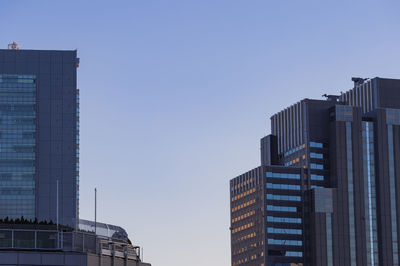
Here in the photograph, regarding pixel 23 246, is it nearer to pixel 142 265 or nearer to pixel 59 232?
pixel 59 232

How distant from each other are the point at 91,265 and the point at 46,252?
411 centimetres

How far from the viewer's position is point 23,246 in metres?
72.5

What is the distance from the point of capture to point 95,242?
76.4 meters

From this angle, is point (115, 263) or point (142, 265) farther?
point (142, 265)

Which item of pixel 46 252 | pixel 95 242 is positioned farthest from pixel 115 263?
pixel 46 252

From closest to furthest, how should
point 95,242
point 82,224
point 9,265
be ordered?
point 9,265 → point 95,242 → point 82,224

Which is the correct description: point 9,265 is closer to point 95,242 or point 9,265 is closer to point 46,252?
point 46,252

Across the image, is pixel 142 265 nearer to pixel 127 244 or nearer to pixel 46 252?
pixel 127 244

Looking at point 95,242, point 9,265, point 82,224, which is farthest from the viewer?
point 82,224

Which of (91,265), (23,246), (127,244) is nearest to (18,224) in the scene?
(23,246)

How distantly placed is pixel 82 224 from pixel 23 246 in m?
9.73

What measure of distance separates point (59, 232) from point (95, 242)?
4561mm

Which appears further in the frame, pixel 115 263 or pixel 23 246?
pixel 115 263

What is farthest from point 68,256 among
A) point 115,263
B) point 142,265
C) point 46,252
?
point 142,265
